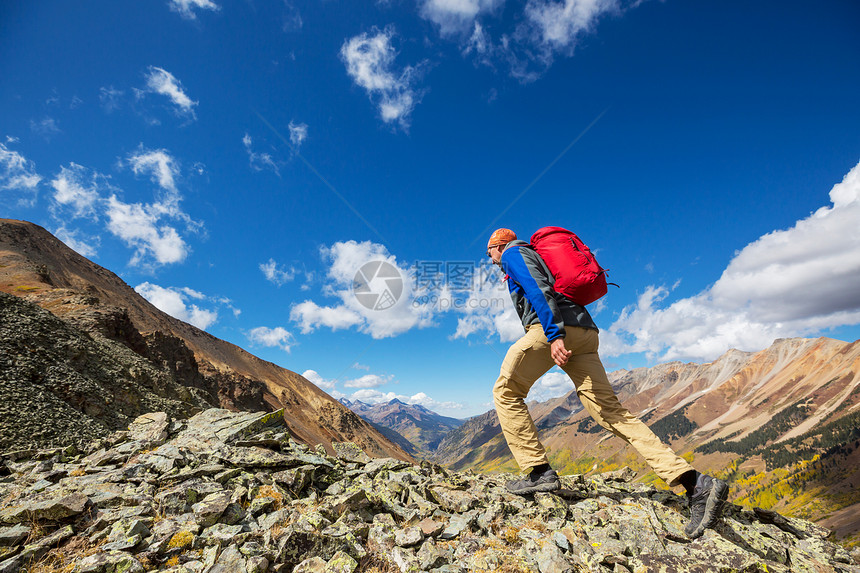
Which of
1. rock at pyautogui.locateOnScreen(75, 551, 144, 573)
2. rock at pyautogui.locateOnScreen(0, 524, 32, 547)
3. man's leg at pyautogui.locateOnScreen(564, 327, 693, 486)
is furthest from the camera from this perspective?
man's leg at pyautogui.locateOnScreen(564, 327, 693, 486)

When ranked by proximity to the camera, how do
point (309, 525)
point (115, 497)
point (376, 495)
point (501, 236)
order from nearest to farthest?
point (309, 525)
point (115, 497)
point (376, 495)
point (501, 236)

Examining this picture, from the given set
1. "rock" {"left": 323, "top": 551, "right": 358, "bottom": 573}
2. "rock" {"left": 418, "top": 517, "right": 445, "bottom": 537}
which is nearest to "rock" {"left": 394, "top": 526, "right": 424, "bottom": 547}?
"rock" {"left": 418, "top": 517, "right": 445, "bottom": 537}

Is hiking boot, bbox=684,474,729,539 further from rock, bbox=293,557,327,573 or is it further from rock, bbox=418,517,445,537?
rock, bbox=293,557,327,573

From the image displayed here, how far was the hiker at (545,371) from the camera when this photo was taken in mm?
Answer: 5160

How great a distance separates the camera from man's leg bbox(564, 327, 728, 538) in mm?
A: 5016

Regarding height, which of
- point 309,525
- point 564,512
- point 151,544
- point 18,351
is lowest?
point 151,544

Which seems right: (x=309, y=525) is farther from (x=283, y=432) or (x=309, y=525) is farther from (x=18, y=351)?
(x=18, y=351)

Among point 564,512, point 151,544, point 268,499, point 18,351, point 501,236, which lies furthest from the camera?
point 18,351

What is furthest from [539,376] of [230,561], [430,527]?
[230,561]

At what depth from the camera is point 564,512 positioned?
5.89 m

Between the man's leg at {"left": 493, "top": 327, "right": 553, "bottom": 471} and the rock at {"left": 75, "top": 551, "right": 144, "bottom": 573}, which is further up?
the man's leg at {"left": 493, "top": 327, "right": 553, "bottom": 471}

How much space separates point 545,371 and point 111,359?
59.6 feet

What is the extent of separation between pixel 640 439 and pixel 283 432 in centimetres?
741

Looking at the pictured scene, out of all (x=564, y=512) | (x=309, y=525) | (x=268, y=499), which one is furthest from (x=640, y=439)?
(x=268, y=499)
